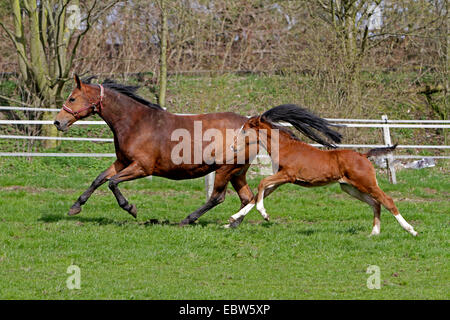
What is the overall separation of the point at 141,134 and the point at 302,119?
8.19 ft

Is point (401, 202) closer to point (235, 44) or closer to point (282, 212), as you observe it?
point (282, 212)

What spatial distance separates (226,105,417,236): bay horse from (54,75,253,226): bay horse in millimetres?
440

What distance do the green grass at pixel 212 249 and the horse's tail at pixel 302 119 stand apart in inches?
56.2

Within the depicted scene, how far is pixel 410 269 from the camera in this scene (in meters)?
7.50

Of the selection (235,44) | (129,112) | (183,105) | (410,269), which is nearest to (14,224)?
(129,112)

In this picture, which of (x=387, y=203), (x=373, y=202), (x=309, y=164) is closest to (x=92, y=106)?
(x=309, y=164)

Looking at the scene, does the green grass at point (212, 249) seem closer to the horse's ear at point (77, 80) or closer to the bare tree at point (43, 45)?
the horse's ear at point (77, 80)

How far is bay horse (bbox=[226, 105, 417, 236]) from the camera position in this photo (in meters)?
9.09

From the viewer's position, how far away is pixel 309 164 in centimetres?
928

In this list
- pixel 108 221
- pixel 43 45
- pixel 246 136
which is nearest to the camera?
pixel 246 136

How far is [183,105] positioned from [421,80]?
8327 mm

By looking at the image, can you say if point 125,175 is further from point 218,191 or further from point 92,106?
point 218,191
